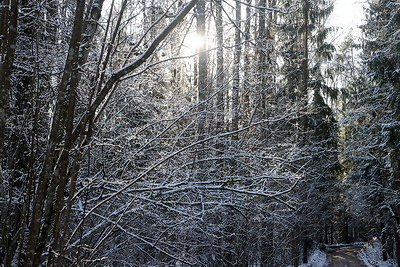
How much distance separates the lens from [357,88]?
70.0ft

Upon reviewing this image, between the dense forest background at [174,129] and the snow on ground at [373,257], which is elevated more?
the dense forest background at [174,129]

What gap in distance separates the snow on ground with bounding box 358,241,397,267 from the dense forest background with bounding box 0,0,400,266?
2.28m

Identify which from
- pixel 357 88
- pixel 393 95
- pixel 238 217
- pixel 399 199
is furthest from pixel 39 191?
pixel 357 88

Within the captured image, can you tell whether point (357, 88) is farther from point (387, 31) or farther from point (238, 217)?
point (238, 217)

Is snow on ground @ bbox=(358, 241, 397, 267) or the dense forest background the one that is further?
snow on ground @ bbox=(358, 241, 397, 267)

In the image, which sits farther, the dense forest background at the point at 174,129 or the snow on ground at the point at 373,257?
the snow on ground at the point at 373,257

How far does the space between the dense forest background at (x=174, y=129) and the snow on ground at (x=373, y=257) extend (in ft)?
7.47

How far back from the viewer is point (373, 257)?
23656mm

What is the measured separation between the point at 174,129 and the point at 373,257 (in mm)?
22854

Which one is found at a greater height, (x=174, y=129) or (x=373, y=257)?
(x=174, y=129)

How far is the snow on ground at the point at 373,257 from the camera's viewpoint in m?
20.1

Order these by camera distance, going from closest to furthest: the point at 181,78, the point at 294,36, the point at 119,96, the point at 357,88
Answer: the point at 119,96 → the point at 181,78 → the point at 294,36 → the point at 357,88

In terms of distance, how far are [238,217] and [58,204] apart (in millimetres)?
4619

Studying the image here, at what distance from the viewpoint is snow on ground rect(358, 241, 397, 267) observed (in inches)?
791
